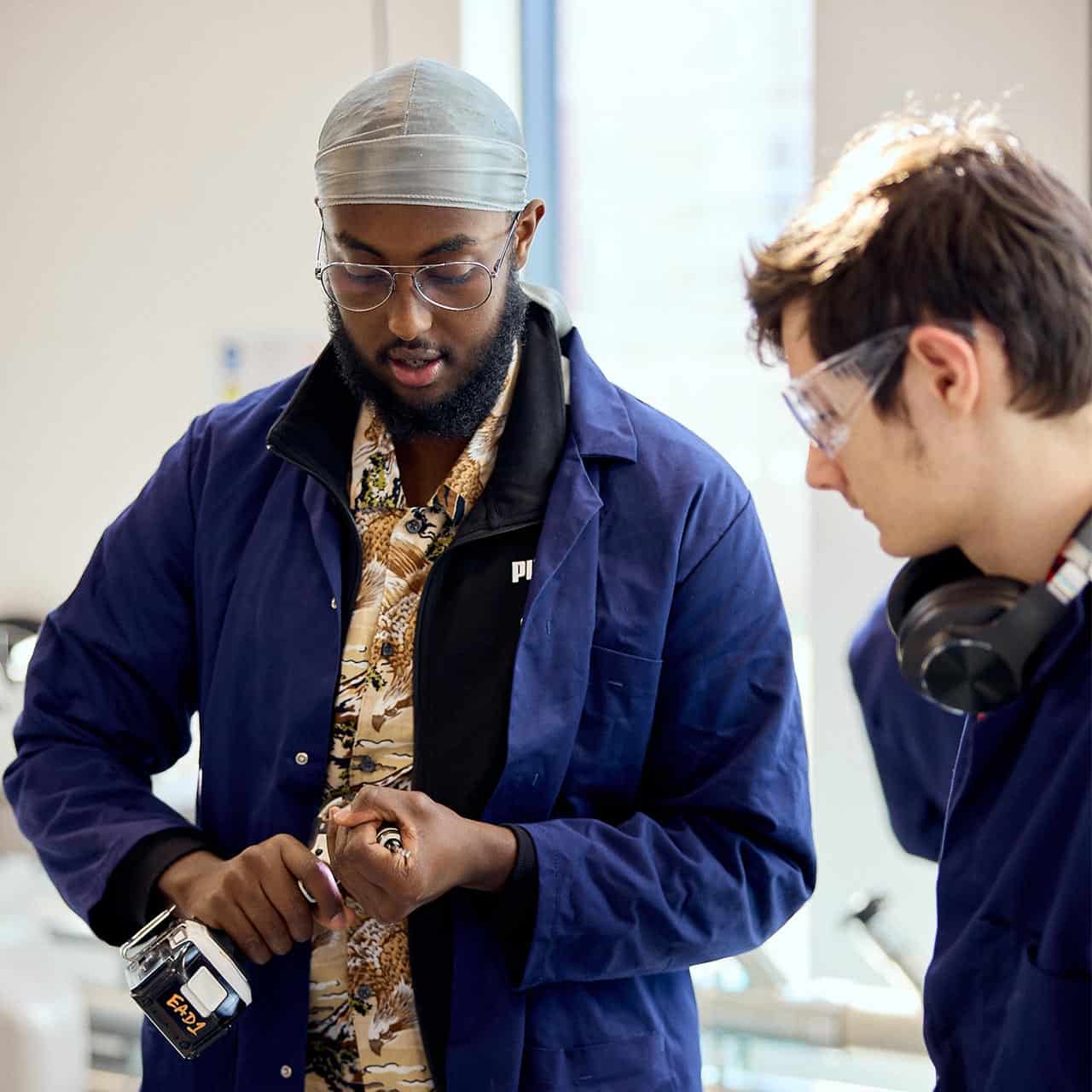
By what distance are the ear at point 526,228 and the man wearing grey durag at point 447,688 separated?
45 mm

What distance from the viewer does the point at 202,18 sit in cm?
267

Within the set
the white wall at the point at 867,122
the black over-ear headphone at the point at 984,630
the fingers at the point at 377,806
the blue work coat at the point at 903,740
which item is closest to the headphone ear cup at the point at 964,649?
the black over-ear headphone at the point at 984,630

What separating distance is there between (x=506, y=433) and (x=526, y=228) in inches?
9.9

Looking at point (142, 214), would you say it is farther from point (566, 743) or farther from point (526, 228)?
point (566, 743)

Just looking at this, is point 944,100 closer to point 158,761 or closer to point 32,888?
point 158,761

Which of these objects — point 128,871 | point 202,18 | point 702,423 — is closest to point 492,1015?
point 128,871

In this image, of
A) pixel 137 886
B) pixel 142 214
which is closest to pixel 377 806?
pixel 137 886

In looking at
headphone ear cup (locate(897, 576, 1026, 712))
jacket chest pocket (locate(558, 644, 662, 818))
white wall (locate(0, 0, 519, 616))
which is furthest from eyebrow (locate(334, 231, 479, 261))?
white wall (locate(0, 0, 519, 616))

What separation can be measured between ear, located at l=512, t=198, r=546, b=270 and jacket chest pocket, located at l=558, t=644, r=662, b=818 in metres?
0.48

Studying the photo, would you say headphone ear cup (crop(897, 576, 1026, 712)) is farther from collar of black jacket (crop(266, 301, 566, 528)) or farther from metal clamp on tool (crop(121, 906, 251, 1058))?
metal clamp on tool (crop(121, 906, 251, 1058))

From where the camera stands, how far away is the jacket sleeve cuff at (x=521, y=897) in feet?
4.35

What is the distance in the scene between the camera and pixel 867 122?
2295mm

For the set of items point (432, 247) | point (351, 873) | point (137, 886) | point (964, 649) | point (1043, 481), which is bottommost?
point (137, 886)

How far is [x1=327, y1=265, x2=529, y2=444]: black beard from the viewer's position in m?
1.50
